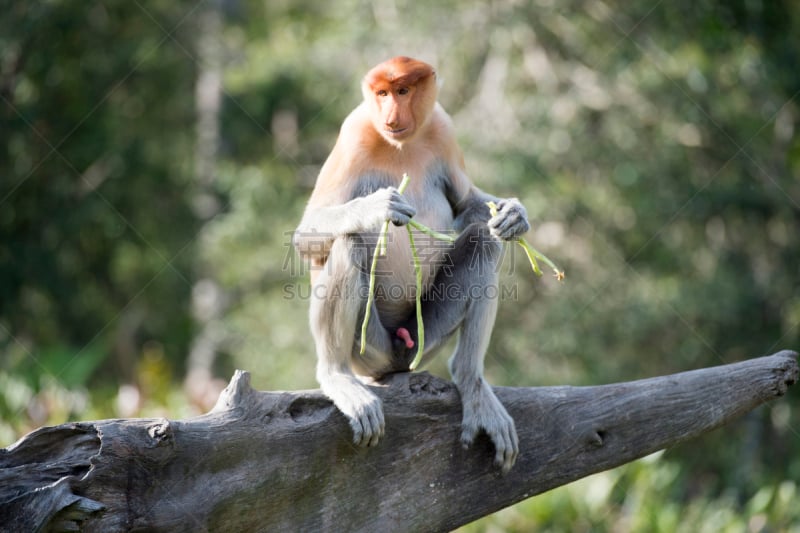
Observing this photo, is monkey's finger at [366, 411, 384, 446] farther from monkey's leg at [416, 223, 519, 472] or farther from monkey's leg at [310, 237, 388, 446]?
monkey's leg at [416, 223, 519, 472]

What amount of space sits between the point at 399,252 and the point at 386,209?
0.50 metres

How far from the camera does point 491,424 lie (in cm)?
342

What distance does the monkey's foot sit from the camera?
3.56 meters

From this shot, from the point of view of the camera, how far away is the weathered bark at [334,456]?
8.68ft

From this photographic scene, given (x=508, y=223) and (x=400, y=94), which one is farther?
(x=400, y=94)

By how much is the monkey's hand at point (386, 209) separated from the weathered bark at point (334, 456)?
2.26 feet

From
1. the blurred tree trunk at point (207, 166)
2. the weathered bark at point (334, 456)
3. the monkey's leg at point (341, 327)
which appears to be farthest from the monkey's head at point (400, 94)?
the blurred tree trunk at point (207, 166)

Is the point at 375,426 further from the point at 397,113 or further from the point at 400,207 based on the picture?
the point at 397,113

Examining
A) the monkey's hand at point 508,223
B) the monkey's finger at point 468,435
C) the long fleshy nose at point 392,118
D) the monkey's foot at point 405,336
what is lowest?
the monkey's finger at point 468,435

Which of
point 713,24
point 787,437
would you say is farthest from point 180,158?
point 787,437

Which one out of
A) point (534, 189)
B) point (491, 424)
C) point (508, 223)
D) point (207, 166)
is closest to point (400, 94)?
point (508, 223)

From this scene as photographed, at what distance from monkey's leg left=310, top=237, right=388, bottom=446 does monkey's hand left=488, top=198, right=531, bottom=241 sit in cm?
52

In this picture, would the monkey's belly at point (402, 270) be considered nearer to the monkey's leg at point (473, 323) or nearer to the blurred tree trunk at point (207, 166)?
the monkey's leg at point (473, 323)

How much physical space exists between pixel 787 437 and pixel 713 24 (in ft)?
14.9
